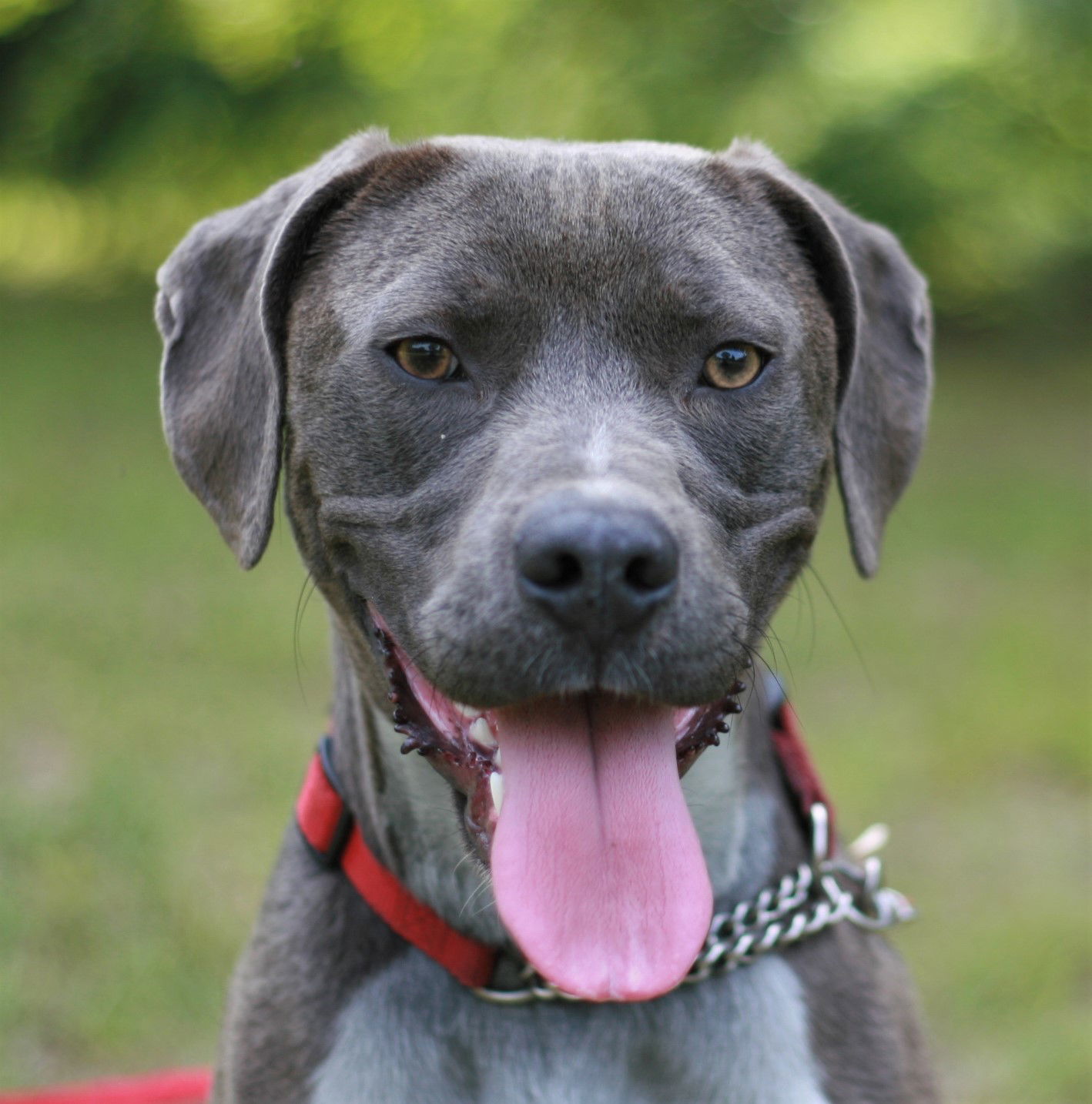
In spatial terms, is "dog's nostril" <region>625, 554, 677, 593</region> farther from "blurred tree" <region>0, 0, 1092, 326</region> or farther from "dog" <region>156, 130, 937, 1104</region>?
"blurred tree" <region>0, 0, 1092, 326</region>

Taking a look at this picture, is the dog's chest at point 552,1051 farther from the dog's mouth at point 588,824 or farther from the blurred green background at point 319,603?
the blurred green background at point 319,603

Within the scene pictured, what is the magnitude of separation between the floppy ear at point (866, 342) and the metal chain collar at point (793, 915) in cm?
65

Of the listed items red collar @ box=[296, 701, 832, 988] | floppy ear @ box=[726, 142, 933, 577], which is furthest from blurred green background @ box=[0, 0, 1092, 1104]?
red collar @ box=[296, 701, 832, 988]

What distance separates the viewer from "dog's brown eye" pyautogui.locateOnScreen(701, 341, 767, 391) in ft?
9.22

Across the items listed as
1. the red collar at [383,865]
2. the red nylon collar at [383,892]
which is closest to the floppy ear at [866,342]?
the red collar at [383,865]

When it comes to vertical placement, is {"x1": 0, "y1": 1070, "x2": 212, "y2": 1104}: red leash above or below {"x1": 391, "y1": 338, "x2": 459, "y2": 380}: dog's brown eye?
below

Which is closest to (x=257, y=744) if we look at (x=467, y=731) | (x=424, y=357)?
(x=467, y=731)

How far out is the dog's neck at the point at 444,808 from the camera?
2.94 m

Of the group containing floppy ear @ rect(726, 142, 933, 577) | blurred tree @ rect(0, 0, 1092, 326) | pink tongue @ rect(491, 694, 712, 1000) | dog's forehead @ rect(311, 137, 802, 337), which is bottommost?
blurred tree @ rect(0, 0, 1092, 326)

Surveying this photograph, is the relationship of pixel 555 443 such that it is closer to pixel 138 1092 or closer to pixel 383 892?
pixel 383 892

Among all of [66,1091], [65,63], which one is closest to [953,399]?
[65,63]

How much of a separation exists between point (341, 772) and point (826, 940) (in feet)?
3.57

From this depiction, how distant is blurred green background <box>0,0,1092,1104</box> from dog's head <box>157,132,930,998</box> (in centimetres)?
53

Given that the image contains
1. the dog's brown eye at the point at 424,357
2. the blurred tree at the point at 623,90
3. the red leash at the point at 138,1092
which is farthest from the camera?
the blurred tree at the point at 623,90
